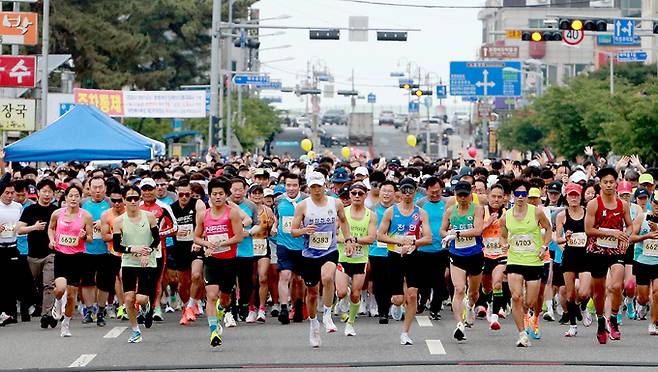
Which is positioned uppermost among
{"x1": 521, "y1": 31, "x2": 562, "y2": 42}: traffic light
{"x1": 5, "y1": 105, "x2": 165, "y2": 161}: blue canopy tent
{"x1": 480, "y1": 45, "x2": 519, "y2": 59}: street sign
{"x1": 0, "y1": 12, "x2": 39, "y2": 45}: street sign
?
{"x1": 480, "y1": 45, "x2": 519, "y2": 59}: street sign

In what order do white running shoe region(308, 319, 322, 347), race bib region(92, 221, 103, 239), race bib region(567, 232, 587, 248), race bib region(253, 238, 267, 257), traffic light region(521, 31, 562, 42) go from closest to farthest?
white running shoe region(308, 319, 322, 347) → race bib region(567, 232, 587, 248) → race bib region(92, 221, 103, 239) → race bib region(253, 238, 267, 257) → traffic light region(521, 31, 562, 42)

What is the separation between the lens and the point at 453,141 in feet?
415

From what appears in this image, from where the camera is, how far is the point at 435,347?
54.9 ft

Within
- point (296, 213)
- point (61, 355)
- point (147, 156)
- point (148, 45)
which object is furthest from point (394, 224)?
point (148, 45)

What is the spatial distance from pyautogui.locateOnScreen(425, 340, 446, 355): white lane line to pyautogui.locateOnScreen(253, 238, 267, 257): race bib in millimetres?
3337

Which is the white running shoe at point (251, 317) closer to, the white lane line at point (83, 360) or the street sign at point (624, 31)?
the white lane line at point (83, 360)

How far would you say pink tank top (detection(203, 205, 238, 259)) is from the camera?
16797mm

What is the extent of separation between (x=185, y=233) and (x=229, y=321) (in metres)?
1.32

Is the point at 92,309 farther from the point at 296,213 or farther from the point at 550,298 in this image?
the point at 550,298

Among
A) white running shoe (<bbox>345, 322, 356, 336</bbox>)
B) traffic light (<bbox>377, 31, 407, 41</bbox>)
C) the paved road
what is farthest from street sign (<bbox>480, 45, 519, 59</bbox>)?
white running shoe (<bbox>345, 322, 356, 336</bbox>)

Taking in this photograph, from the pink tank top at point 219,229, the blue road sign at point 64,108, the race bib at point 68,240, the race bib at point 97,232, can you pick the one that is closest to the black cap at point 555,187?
the pink tank top at point 219,229

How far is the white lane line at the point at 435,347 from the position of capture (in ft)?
53.2

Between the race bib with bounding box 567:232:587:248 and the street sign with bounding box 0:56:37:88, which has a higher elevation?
the street sign with bounding box 0:56:37:88

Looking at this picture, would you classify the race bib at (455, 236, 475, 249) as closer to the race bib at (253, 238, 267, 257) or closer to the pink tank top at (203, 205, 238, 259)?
the pink tank top at (203, 205, 238, 259)
